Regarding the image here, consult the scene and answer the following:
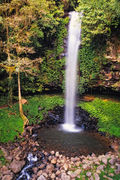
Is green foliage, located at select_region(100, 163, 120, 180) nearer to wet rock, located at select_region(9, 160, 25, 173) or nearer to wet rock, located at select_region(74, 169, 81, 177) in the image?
wet rock, located at select_region(74, 169, 81, 177)

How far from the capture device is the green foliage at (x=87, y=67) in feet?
32.3

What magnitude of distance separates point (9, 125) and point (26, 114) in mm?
1669

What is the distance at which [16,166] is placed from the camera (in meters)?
5.55

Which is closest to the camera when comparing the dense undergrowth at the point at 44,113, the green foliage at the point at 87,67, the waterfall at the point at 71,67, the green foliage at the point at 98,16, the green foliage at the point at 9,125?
the green foliage at the point at 9,125

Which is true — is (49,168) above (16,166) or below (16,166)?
below

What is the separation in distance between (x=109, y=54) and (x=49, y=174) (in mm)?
8038

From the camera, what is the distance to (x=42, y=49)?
34.5 feet

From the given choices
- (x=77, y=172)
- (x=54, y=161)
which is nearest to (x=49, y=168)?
(x=54, y=161)

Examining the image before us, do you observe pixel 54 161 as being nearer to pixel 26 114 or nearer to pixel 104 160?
pixel 104 160

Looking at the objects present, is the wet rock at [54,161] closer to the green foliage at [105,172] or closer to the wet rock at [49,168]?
the wet rock at [49,168]

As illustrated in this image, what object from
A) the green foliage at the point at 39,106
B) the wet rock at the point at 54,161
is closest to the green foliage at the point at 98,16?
the green foliage at the point at 39,106

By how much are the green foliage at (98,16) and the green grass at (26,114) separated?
5.46 m

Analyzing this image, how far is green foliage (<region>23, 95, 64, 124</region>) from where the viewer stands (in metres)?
9.29

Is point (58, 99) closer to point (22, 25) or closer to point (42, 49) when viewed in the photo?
point (42, 49)
